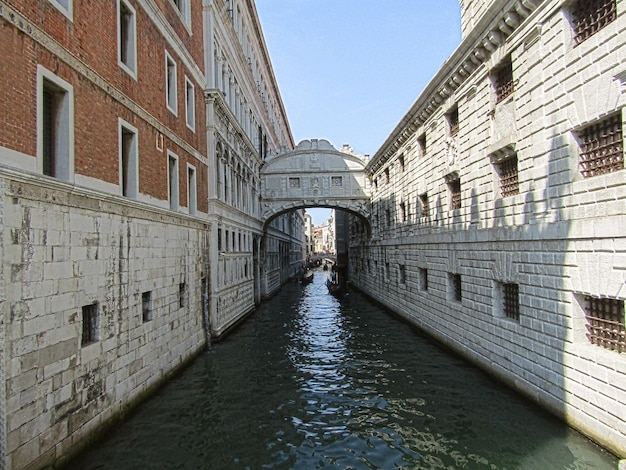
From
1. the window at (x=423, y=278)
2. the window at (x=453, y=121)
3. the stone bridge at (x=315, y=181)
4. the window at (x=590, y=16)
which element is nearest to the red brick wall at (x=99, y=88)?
the window at (x=453, y=121)

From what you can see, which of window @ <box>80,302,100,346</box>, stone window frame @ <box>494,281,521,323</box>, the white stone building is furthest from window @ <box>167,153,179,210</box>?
stone window frame @ <box>494,281,521,323</box>

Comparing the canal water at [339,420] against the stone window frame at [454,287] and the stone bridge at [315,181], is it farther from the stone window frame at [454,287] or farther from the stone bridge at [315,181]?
the stone bridge at [315,181]

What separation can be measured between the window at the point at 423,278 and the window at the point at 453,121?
5.01m

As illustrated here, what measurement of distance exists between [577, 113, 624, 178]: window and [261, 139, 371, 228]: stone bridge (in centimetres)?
1974

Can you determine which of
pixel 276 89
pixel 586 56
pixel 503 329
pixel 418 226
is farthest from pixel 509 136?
pixel 276 89

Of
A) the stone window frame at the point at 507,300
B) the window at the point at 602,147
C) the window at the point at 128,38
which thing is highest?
the window at the point at 128,38

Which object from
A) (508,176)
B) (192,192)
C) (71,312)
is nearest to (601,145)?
(508,176)

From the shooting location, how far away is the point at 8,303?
5.16m

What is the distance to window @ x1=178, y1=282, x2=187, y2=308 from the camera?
458 inches

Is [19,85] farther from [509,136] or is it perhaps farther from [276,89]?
[276,89]

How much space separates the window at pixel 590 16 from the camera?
6.58 metres

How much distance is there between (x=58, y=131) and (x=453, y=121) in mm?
10678

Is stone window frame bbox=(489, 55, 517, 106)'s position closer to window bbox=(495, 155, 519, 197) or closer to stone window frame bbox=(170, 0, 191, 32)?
window bbox=(495, 155, 519, 197)

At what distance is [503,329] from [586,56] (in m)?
5.48
